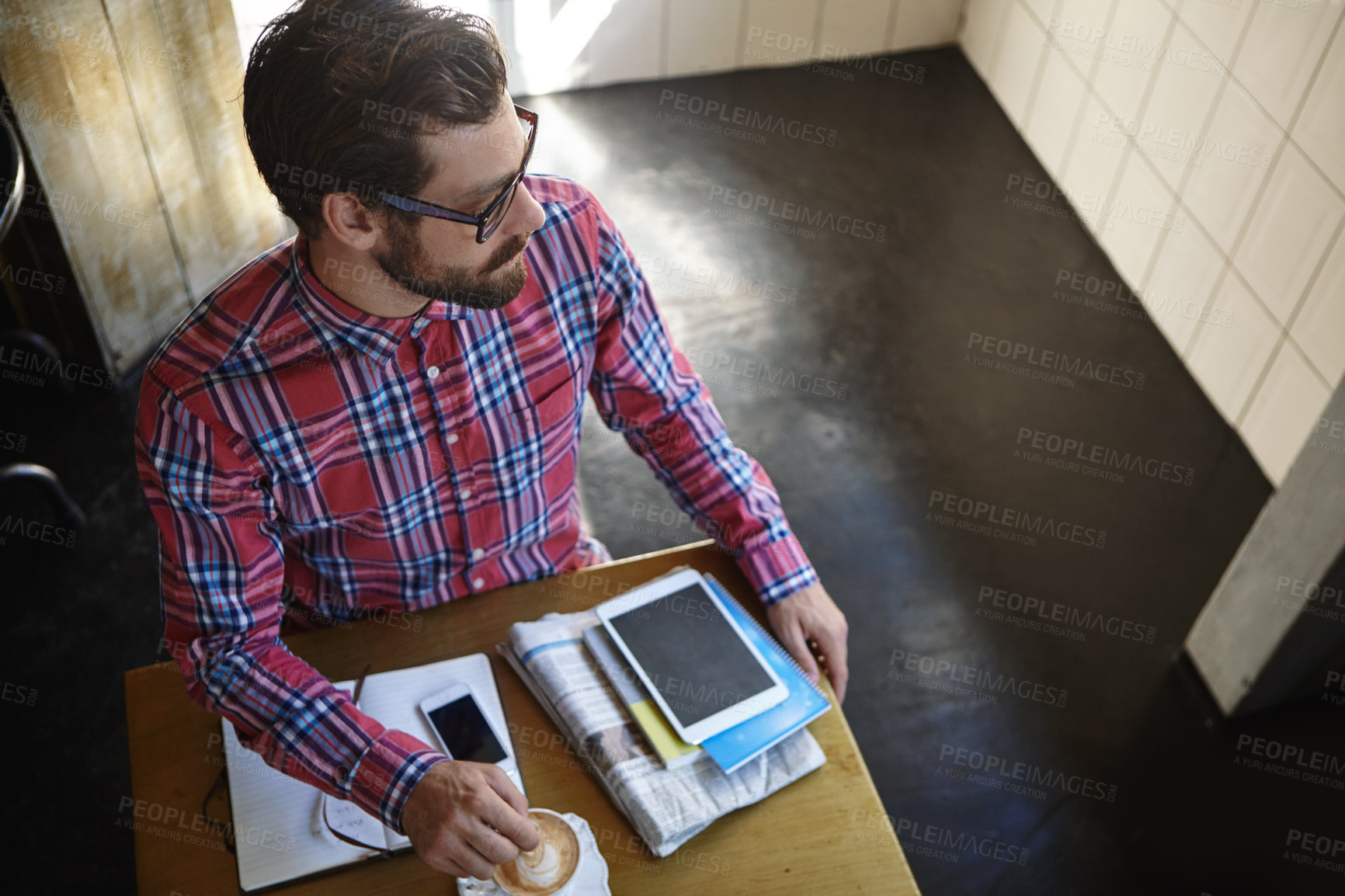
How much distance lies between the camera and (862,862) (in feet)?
4.27

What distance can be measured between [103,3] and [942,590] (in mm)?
2482

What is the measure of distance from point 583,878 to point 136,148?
2.39 meters

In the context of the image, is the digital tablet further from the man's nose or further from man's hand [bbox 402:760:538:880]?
the man's nose

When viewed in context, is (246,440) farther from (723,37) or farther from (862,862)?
(723,37)

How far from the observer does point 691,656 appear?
1.42m

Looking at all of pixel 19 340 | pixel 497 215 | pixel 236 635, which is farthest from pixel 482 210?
pixel 19 340

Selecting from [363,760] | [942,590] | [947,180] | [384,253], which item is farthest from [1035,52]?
[363,760]

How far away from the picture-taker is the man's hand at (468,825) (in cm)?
121

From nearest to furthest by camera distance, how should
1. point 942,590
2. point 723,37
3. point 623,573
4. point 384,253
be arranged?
point 384,253
point 623,573
point 942,590
point 723,37

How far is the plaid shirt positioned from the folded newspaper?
0.17m

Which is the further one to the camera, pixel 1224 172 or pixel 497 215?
pixel 1224 172

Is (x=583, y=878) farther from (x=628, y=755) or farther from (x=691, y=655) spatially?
(x=691, y=655)

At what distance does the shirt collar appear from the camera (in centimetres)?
134

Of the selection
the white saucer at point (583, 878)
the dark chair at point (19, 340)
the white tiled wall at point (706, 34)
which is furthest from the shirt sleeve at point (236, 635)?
the white tiled wall at point (706, 34)
